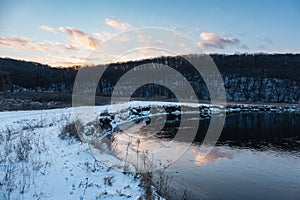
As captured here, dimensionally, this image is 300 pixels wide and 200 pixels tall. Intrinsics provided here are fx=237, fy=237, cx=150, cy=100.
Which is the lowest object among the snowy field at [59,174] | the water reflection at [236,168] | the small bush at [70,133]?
the water reflection at [236,168]

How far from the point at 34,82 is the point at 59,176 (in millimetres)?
105476

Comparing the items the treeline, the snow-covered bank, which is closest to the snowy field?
the snow-covered bank

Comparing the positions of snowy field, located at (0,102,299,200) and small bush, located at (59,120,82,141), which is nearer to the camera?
snowy field, located at (0,102,299,200)

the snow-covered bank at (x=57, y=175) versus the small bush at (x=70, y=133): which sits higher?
the small bush at (x=70, y=133)

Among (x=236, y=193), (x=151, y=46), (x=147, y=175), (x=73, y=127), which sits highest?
(x=151, y=46)

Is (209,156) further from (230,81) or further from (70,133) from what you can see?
(230,81)

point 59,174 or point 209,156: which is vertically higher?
point 59,174

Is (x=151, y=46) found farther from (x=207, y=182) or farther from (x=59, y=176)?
(x=59, y=176)

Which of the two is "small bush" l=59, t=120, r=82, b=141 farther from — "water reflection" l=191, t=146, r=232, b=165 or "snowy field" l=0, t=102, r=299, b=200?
"water reflection" l=191, t=146, r=232, b=165

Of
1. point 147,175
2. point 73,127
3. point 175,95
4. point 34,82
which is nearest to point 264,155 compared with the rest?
point 147,175

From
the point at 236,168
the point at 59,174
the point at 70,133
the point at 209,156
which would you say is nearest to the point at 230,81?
the point at 209,156

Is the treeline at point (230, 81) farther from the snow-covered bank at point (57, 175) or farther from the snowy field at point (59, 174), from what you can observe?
the snow-covered bank at point (57, 175)

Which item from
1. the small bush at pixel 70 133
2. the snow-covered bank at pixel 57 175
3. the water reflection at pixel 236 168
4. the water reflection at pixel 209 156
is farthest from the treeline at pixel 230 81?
the snow-covered bank at pixel 57 175

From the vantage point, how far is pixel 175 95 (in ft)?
280
